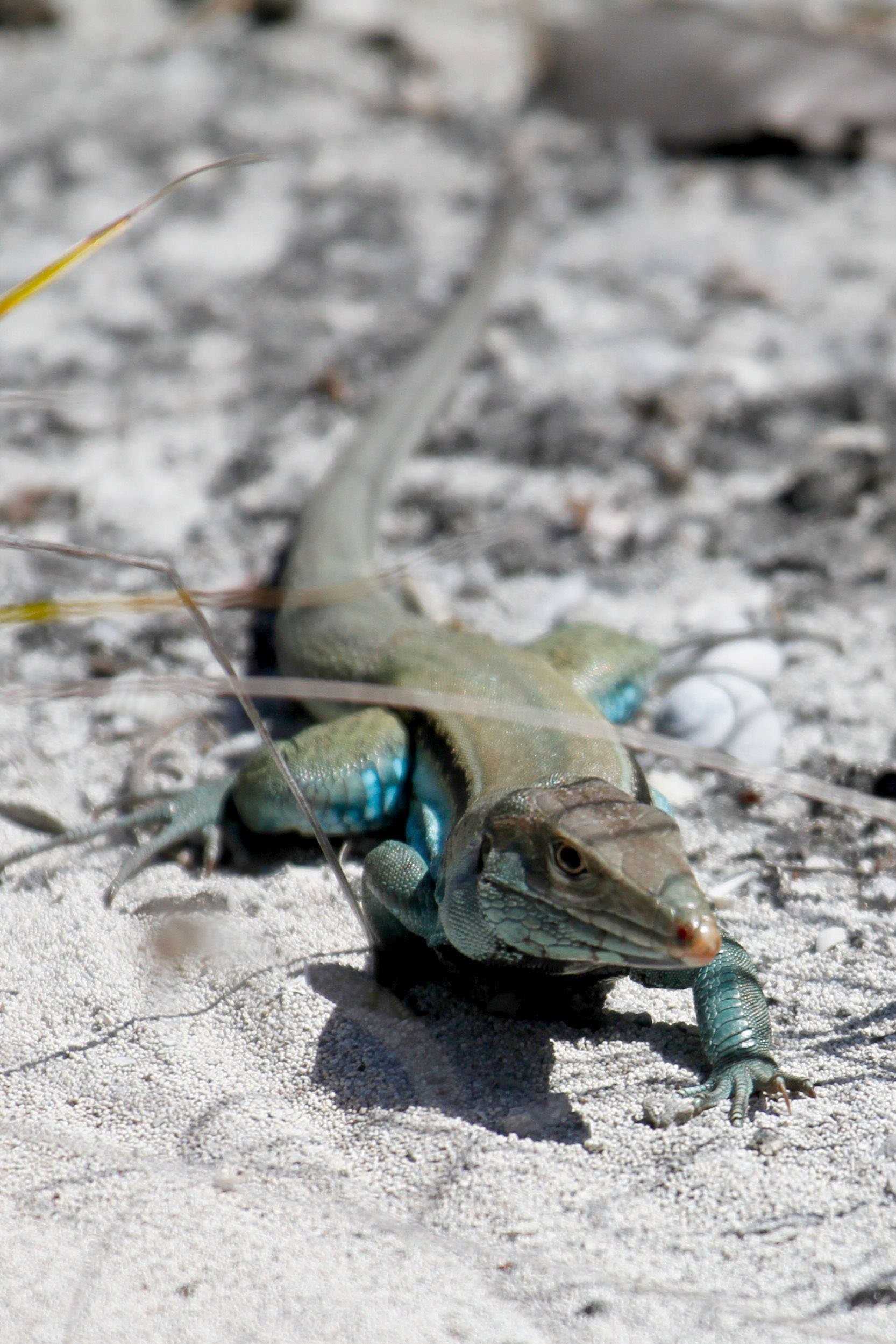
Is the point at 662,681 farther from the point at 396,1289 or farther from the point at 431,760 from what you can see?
the point at 396,1289

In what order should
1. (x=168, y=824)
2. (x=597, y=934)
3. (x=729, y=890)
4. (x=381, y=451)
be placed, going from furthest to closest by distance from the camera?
1. (x=381, y=451)
2. (x=168, y=824)
3. (x=729, y=890)
4. (x=597, y=934)

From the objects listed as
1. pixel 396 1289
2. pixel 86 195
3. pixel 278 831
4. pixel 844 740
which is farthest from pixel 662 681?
pixel 86 195

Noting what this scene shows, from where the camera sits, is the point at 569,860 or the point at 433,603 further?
the point at 433,603

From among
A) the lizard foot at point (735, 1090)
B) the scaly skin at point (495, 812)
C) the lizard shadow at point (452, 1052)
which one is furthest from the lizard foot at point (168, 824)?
the lizard foot at point (735, 1090)

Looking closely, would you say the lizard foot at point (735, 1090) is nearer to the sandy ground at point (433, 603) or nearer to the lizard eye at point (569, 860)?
the sandy ground at point (433, 603)

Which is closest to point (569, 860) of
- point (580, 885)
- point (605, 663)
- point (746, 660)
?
point (580, 885)

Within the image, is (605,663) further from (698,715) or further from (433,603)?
(433,603)
